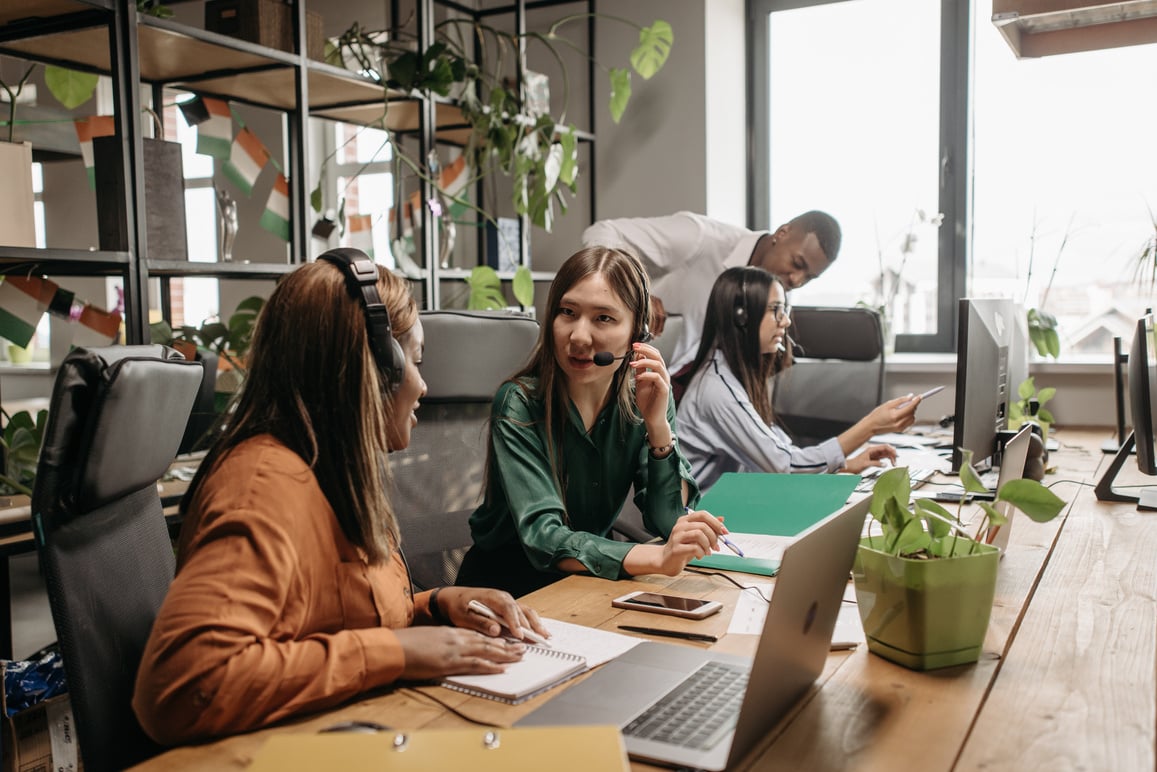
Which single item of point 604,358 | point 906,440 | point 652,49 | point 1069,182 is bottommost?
point 906,440

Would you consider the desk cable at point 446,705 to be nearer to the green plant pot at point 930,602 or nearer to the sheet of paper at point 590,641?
the sheet of paper at point 590,641

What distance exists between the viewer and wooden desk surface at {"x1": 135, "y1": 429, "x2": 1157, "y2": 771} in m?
0.88

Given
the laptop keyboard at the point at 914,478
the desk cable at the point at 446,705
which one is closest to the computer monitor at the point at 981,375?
the laptop keyboard at the point at 914,478

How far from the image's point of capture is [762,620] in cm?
126

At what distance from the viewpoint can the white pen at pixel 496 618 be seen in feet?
3.82

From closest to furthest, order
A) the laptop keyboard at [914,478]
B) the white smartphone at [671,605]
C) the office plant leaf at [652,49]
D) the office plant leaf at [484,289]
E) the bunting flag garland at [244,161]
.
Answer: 1. the white smartphone at [671,605]
2. the laptop keyboard at [914,478]
3. the bunting flag garland at [244,161]
4. the office plant leaf at [484,289]
5. the office plant leaf at [652,49]

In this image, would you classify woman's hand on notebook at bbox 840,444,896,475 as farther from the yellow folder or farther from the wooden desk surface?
the yellow folder

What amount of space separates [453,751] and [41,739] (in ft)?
4.86

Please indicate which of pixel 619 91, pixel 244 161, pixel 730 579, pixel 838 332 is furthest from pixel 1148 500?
pixel 244 161

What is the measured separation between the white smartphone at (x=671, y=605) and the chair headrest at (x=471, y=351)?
66 cm

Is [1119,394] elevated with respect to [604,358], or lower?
lower

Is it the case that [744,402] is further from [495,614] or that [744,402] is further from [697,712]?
[697,712]

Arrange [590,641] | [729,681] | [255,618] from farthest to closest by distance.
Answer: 1. [590,641]
2. [729,681]
3. [255,618]

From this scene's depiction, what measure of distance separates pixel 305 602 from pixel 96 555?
0.74 ft
